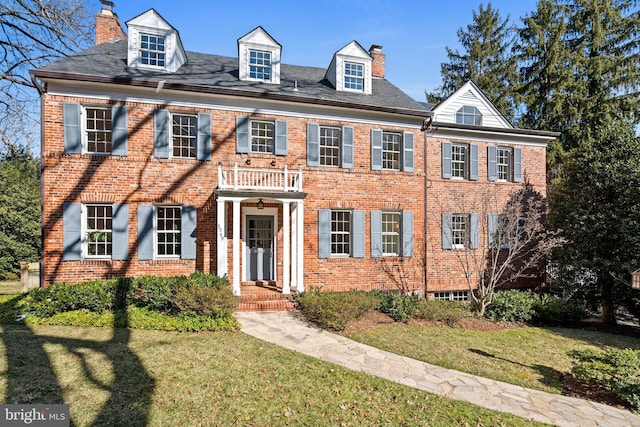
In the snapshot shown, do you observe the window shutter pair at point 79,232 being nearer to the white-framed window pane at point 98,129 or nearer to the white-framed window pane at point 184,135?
the white-framed window pane at point 98,129

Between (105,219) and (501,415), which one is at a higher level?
(105,219)

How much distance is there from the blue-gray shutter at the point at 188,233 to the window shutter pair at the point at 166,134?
183 centimetres

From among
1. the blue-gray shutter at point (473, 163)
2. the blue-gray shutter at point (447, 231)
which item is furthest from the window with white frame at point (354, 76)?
the blue-gray shutter at point (447, 231)

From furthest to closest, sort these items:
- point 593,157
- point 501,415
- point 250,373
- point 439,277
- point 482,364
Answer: point 439,277 < point 593,157 < point 482,364 < point 250,373 < point 501,415

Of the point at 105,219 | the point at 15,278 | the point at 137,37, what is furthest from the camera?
the point at 15,278

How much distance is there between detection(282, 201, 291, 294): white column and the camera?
1054cm

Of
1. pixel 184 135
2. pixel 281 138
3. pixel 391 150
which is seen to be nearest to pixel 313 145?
pixel 281 138

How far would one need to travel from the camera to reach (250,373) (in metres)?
5.61

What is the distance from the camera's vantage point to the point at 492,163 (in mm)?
13914

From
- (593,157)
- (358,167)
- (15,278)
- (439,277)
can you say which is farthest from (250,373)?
(15,278)

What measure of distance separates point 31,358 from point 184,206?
5.58 metres

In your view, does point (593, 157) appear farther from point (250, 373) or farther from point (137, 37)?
point (137, 37)

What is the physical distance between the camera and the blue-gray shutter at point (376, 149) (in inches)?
485

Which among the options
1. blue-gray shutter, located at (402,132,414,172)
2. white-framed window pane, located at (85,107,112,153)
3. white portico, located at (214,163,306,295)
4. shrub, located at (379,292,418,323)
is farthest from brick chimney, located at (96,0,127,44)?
shrub, located at (379,292,418,323)
